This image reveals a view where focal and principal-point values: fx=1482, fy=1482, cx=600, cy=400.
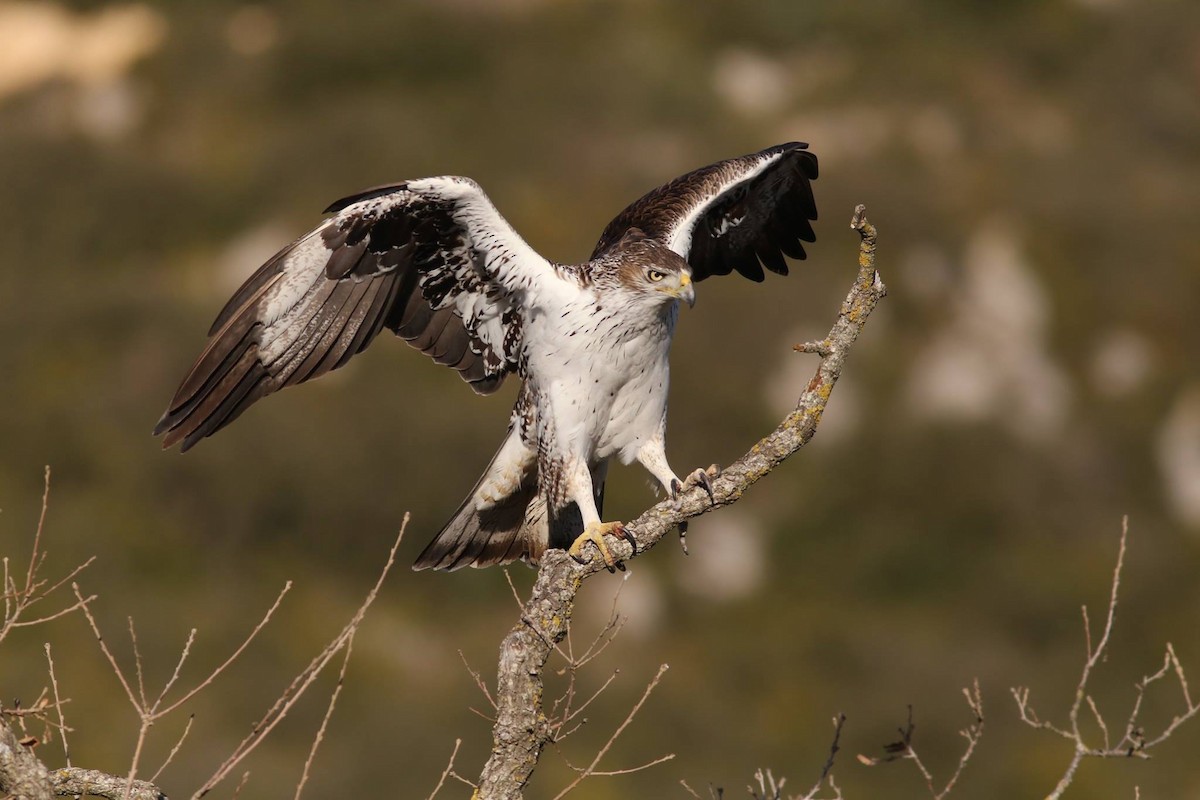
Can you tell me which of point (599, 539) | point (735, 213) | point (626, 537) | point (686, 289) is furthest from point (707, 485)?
point (735, 213)

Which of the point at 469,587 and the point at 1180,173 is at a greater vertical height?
the point at 1180,173

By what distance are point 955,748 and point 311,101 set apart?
48.0 ft

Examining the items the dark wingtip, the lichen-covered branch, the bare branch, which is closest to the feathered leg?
the lichen-covered branch

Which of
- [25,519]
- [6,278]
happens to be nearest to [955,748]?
[25,519]

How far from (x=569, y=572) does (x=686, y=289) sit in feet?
4.88

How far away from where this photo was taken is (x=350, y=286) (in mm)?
7094

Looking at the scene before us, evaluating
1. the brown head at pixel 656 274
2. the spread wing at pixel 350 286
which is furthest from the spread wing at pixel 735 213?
the spread wing at pixel 350 286

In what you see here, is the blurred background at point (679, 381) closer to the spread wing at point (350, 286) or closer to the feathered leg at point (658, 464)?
the spread wing at point (350, 286)

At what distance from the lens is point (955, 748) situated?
19234mm

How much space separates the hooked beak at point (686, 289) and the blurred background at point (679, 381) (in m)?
11.7

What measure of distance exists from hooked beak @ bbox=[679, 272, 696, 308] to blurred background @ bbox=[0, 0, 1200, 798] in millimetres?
11693

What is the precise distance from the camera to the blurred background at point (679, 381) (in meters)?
19.9

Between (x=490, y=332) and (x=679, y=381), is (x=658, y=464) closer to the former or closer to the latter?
(x=490, y=332)

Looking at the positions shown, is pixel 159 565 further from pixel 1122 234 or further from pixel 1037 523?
pixel 1122 234
